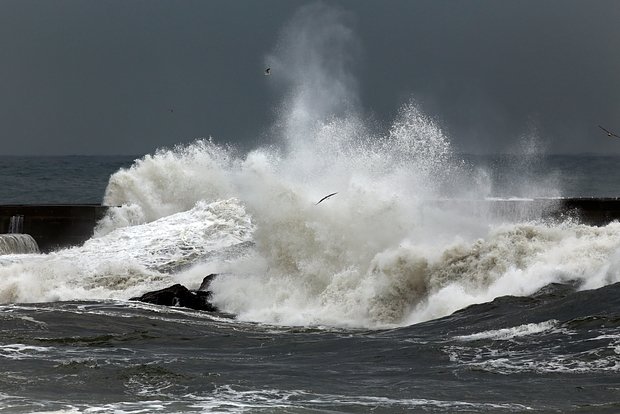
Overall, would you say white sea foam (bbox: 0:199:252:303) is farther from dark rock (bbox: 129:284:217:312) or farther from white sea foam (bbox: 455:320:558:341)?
white sea foam (bbox: 455:320:558:341)

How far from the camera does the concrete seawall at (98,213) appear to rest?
2536 centimetres

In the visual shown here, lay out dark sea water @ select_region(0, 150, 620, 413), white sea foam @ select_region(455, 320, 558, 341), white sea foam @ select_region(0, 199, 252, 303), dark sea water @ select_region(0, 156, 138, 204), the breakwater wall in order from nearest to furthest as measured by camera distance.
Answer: dark sea water @ select_region(0, 150, 620, 413), white sea foam @ select_region(455, 320, 558, 341), white sea foam @ select_region(0, 199, 252, 303), the breakwater wall, dark sea water @ select_region(0, 156, 138, 204)

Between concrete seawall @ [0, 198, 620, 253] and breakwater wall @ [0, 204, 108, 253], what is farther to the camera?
breakwater wall @ [0, 204, 108, 253]

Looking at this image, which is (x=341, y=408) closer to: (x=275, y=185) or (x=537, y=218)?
(x=275, y=185)

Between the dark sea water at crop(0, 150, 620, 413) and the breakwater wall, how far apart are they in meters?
0.65

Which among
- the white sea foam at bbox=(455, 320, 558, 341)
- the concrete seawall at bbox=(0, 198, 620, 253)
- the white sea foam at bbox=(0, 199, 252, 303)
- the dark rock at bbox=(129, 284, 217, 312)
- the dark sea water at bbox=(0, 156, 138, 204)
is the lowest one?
the white sea foam at bbox=(455, 320, 558, 341)

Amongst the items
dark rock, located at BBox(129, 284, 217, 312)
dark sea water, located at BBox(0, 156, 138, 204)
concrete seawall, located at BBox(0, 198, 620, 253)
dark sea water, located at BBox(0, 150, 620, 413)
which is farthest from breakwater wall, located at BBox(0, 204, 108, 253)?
dark sea water, located at BBox(0, 156, 138, 204)

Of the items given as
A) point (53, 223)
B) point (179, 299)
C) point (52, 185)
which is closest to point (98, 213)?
point (53, 223)

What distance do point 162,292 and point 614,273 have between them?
296 inches

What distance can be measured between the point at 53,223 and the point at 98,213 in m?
1.29

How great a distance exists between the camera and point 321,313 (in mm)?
17141

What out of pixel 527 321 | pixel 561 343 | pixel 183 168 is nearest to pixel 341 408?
pixel 561 343

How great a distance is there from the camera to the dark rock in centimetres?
1806

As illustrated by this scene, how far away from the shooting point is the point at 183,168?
34.6 metres
